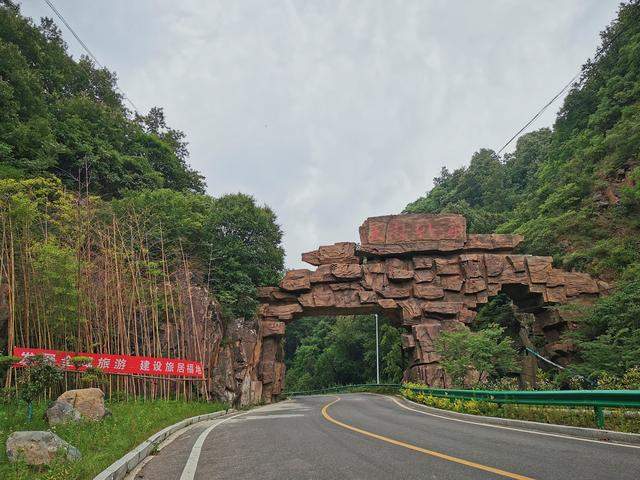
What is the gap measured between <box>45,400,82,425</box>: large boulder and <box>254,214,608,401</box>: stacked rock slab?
13.9m

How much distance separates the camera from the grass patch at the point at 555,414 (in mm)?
6125

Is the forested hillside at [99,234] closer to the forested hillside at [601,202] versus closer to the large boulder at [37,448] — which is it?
the large boulder at [37,448]

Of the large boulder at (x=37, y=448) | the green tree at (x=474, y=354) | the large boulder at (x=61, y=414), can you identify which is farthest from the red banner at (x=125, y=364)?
the green tree at (x=474, y=354)

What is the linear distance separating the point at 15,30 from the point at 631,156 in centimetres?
3282

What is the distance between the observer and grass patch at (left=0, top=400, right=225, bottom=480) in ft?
13.6

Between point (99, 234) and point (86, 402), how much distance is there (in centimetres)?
521

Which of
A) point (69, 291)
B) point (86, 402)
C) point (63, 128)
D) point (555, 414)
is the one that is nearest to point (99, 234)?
point (69, 291)

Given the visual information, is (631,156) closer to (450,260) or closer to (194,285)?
(450,260)

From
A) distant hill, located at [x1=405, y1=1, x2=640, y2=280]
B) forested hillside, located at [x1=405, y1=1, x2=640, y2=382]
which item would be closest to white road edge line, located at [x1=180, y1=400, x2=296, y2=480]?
forested hillside, located at [x1=405, y1=1, x2=640, y2=382]

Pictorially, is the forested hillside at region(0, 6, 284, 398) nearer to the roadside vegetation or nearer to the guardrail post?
the guardrail post

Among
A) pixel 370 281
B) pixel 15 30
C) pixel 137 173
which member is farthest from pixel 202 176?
pixel 370 281

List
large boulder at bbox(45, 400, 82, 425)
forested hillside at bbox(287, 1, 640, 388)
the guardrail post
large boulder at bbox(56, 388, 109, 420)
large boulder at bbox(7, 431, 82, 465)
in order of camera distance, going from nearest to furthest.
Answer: large boulder at bbox(7, 431, 82, 465) < the guardrail post < large boulder at bbox(45, 400, 82, 425) < large boulder at bbox(56, 388, 109, 420) < forested hillside at bbox(287, 1, 640, 388)

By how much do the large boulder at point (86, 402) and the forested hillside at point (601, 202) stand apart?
→ 14.6 m

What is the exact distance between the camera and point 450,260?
21.7 meters
